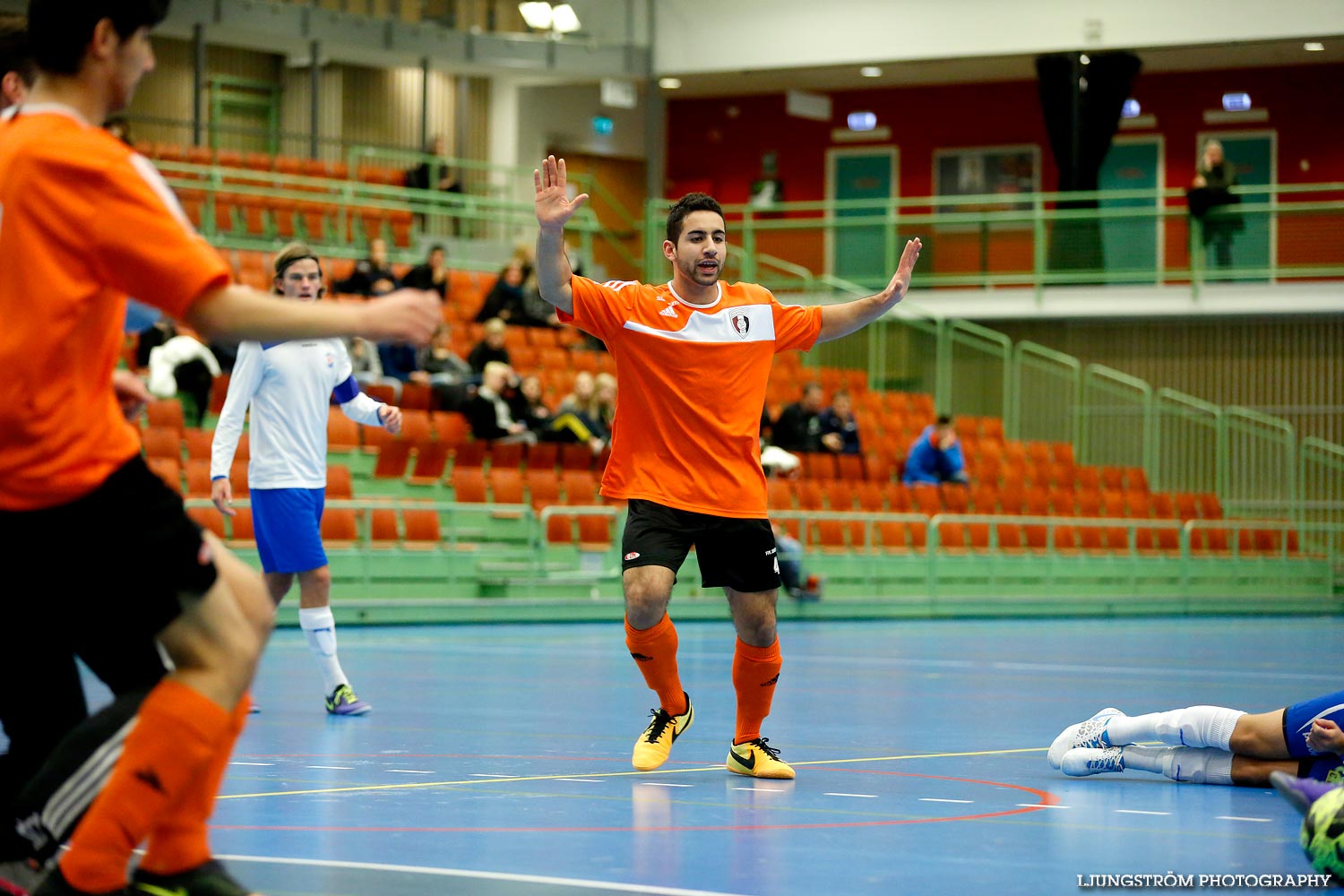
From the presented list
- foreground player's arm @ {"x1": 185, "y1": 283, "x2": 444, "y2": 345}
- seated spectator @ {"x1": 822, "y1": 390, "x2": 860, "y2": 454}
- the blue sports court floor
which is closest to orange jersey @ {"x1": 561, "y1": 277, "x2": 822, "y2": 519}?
the blue sports court floor

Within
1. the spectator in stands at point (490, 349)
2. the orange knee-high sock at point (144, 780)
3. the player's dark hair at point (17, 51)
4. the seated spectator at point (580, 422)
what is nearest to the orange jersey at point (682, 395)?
the player's dark hair at point (17, 51)

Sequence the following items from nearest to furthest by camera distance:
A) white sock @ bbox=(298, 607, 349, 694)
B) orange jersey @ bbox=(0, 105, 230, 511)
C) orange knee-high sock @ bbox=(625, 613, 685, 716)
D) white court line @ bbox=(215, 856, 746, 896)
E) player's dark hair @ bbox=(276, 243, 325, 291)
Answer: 1. orange jersey @ bbox=(0, 105, 230, 511)
2. white court line @ bbox=(215, 856, 746, 896)
3. orange knee-high sock @ bbox=(625, 613, 685, 716)
4. player's dark hair @ bbox=(276, 243, 325, 291)
5. white sock @ bbox=(298, 607, 349, 694)

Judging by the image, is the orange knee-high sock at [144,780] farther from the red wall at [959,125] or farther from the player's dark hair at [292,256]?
the red wall at [959,125]

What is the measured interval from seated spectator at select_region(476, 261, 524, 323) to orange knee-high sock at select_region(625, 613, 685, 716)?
14.1 meters

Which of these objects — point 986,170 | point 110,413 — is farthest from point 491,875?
point 986,170

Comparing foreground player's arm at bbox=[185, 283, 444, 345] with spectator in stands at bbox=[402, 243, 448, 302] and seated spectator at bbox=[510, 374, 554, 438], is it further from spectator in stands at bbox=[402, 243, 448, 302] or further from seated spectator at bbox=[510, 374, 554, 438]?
spectator in stands at bbox=[402, 243, 448, 302]

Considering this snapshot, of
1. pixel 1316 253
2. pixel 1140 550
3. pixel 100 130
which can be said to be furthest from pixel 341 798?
pixel 1316 253

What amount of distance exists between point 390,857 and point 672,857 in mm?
736

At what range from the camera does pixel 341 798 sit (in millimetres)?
5527

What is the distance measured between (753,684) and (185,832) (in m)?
3.36

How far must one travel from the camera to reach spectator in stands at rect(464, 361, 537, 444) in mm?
17156

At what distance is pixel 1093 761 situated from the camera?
242 inches

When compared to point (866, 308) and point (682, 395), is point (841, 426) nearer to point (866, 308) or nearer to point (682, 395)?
point (866, 308)

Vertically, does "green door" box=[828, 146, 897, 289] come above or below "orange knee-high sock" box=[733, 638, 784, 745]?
above
